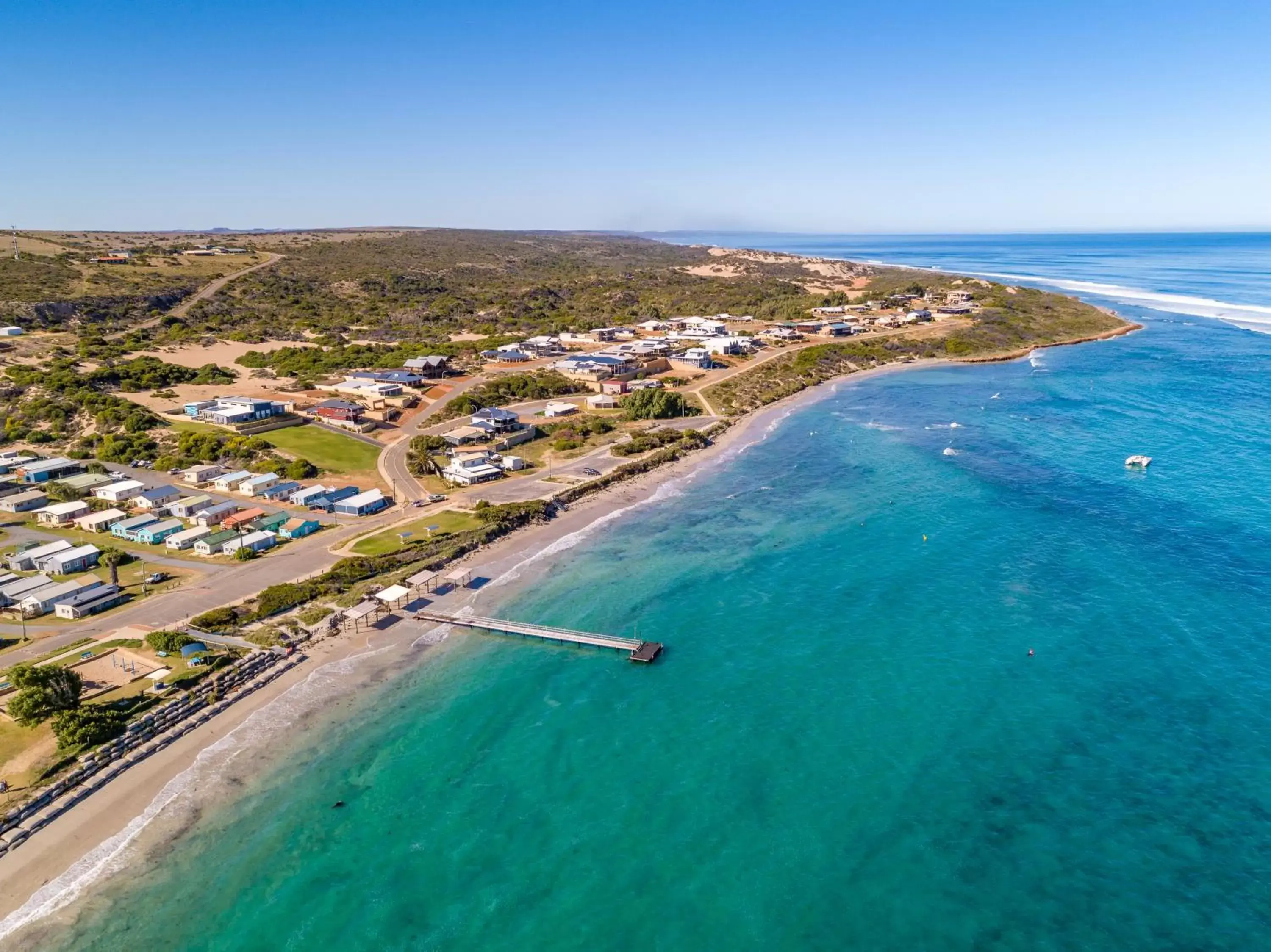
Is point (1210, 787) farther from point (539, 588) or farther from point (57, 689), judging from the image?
point (57, 689)

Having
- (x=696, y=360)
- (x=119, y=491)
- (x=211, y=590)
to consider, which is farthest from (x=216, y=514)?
(x=696, y=360)

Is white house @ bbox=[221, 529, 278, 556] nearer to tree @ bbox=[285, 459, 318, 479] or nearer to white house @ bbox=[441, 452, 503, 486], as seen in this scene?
tree @ bbox=[285, 459, 318, 479]

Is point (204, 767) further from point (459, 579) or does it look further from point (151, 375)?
point (151, 375)

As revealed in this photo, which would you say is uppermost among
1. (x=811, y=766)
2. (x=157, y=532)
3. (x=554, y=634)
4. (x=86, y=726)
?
(x=157, y=532)

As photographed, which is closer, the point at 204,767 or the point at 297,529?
the point at 204,767

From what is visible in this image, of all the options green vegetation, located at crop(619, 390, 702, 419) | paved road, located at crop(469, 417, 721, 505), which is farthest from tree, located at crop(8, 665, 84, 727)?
green vegetation, located at crop(619, 390, 702, 419)

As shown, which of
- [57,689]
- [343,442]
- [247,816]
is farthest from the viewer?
[343,442]

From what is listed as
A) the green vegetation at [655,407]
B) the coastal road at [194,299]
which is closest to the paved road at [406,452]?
the green vegetation at [655,407]

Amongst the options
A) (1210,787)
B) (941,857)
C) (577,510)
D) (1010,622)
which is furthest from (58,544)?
(1210,787)
